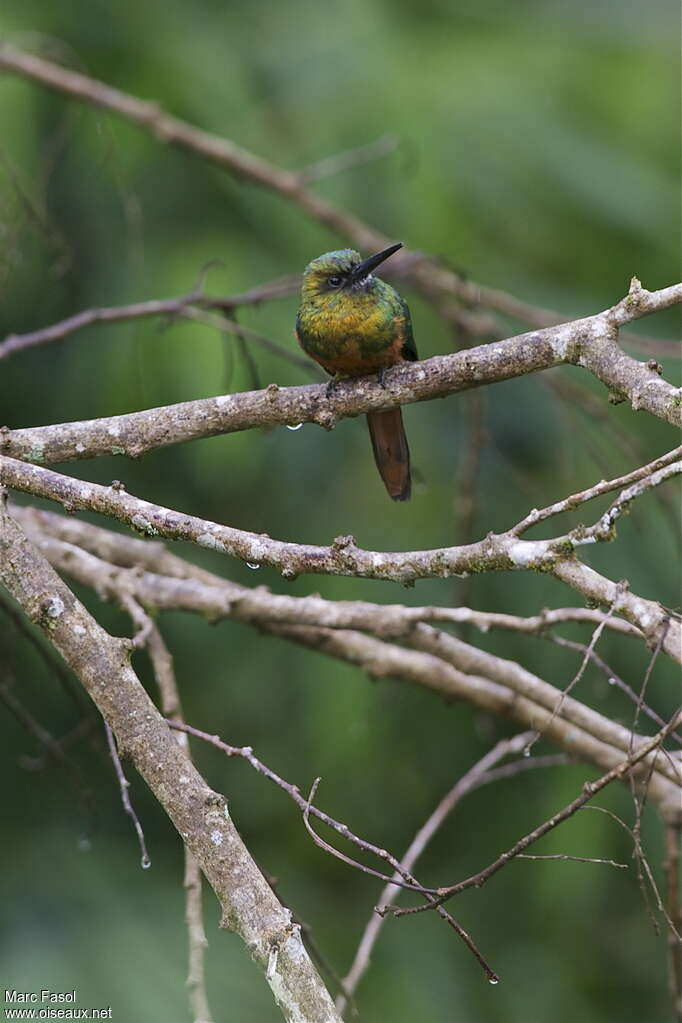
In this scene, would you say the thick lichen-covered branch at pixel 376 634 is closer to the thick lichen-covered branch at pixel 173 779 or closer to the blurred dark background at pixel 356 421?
the thick lichen-covered branch at pixel 173 779

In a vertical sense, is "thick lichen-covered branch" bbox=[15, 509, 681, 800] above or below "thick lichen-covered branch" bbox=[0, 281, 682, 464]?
below

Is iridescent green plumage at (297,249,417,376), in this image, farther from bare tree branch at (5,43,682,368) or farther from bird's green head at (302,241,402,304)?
bare tree branch at (5,43,682,368)

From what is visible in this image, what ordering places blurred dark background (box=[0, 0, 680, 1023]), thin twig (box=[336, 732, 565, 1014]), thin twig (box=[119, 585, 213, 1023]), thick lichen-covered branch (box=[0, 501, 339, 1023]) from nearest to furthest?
1. thick lichen-covered branch (box=[0, 501, 339, 1023])
2. thin twig (box=[119, 585, 213, 1023])
3. thin twig (box=[336, 732, 565, 1014])
4. blurred dark background (box=[0, 0, 680, 1023])

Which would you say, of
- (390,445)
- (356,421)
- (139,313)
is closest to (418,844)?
(390,445)

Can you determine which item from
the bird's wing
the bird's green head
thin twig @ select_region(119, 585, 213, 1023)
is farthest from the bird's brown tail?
thin twig @ select_region(119, 585, 213, 1023)

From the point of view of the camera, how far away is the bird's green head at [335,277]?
363 centimetres

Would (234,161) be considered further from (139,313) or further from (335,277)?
(139,313)

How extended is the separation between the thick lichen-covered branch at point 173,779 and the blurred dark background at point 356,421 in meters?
2.45

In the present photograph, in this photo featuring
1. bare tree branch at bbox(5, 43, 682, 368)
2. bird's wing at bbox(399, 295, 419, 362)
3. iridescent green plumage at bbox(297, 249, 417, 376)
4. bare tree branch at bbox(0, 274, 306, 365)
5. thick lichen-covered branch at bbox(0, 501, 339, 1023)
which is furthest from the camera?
bare tree branch at bbox(5, 43, 682, 368)

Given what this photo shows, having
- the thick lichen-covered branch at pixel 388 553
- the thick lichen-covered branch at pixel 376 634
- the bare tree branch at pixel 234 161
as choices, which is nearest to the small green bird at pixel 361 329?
the bare tree branch at pixel 234 161

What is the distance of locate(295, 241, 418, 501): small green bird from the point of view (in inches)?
133

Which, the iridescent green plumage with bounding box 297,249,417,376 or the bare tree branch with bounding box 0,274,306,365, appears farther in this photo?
the iridescent green plumage with bounding box 297,249,417,376

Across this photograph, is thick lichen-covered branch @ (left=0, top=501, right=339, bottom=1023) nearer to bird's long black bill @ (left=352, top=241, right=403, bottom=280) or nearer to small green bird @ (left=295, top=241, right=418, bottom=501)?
small green bird @ (left=295, top=241, right=418, bottom=501)

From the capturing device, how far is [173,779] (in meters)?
1.99
